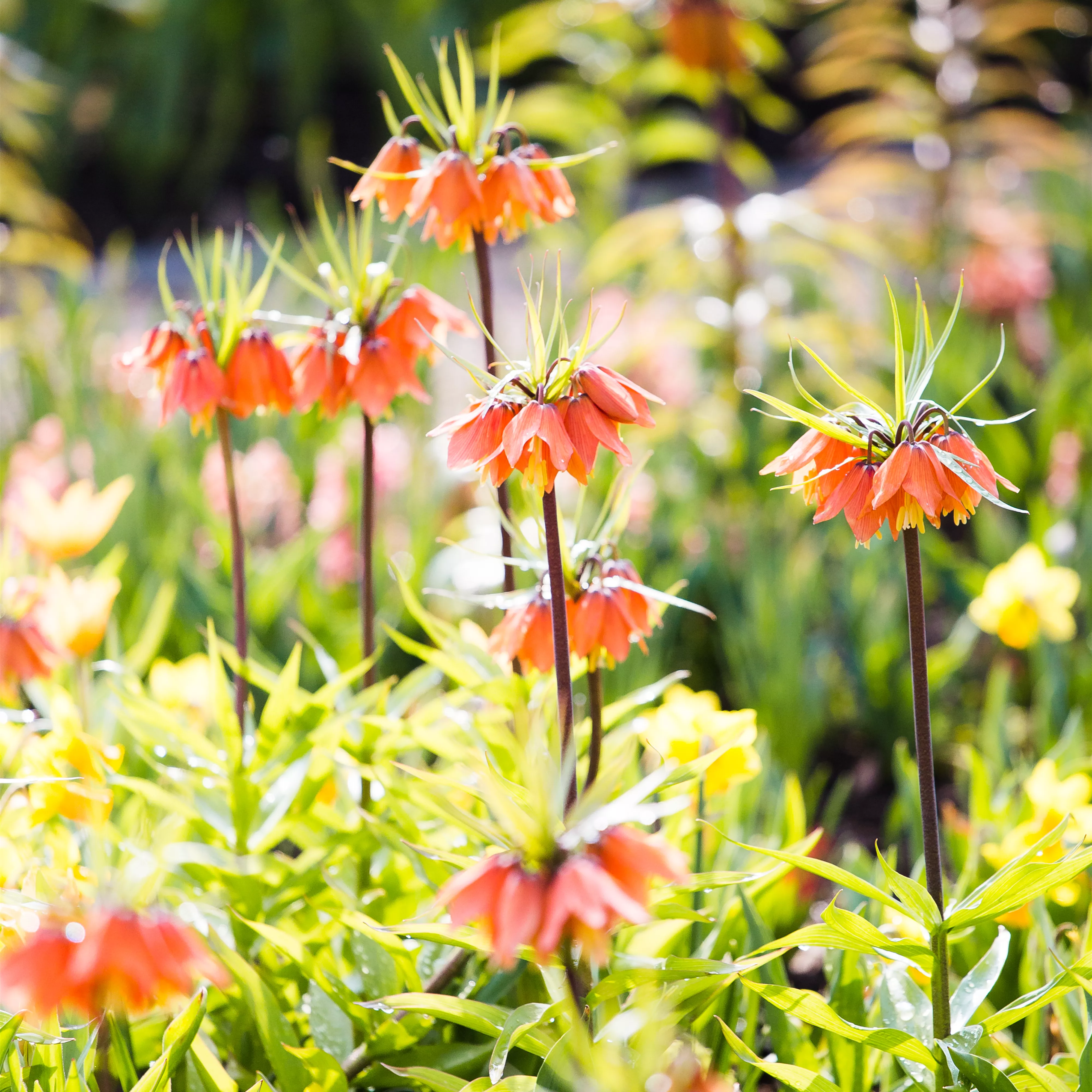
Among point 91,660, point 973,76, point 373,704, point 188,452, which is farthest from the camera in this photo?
point 973,76

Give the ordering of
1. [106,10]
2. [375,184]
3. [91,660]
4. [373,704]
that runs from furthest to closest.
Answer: [106,10], [91,660], [373,704], [375,184]

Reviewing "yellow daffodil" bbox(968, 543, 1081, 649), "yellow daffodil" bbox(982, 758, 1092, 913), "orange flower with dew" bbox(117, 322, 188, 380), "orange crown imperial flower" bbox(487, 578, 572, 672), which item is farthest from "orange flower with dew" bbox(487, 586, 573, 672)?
"yellow daffodil" bbox(968, 543, 1081, 649)

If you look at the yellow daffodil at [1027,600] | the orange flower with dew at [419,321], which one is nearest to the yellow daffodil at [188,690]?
the orange flower with dew at [419,321]

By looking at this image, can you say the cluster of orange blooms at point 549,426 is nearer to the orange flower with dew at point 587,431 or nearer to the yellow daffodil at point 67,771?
the orange flower with dew at point 587,431

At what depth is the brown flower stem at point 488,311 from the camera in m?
0.93

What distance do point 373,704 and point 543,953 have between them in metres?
0.67

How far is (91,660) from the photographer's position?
1.48 metres

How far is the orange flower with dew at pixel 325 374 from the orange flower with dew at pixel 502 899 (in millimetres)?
487

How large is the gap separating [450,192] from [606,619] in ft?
1.17

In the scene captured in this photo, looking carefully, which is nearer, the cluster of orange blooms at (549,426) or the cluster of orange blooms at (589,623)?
the cluster of orange blooms at (549,426)

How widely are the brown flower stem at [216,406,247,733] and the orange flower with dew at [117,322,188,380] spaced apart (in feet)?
0.20

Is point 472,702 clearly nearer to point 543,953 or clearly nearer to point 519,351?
point 543,953

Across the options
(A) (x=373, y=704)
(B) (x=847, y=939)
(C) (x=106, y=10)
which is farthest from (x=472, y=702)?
(C) (x=106, y=10)

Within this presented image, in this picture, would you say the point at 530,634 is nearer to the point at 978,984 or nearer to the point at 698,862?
the point at 698,862
